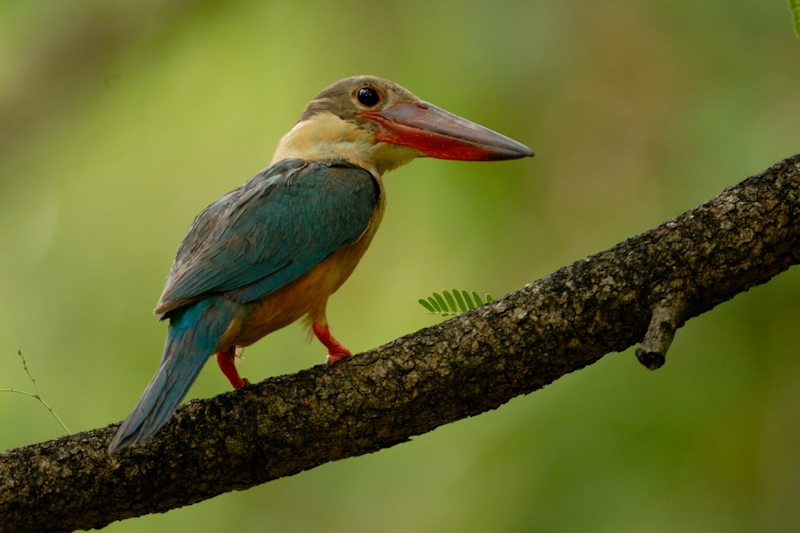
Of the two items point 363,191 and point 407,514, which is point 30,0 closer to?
point 363,191

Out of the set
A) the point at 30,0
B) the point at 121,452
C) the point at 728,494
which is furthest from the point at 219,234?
the point at 30,0

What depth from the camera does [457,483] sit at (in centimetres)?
464

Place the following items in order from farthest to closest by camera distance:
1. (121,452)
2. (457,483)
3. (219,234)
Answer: (457,483) < (219,234) < (121,452)

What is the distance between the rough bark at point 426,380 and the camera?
2268 mm

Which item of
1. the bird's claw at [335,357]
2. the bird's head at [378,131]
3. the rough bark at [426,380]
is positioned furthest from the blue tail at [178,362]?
the bird's head at [378,131]

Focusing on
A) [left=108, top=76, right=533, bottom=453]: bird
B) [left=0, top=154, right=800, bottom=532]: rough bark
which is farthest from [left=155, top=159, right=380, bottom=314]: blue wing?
[left=0, top=154, right=800, bottom=532]: rough bark

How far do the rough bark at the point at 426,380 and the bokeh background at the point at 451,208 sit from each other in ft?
6.87

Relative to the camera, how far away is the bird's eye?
3678mm

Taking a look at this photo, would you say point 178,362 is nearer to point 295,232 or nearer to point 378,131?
point 295,232

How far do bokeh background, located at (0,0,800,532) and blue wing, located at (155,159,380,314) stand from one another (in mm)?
1886

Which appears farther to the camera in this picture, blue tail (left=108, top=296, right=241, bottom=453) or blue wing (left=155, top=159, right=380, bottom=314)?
blue wing (left=155, top=159, right=380, bottom=314)

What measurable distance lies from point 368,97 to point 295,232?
3.35 feet

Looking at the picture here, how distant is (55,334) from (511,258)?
125 inches

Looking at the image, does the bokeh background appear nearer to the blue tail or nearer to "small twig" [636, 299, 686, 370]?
"small twig" [636, 299, 686, 370]
